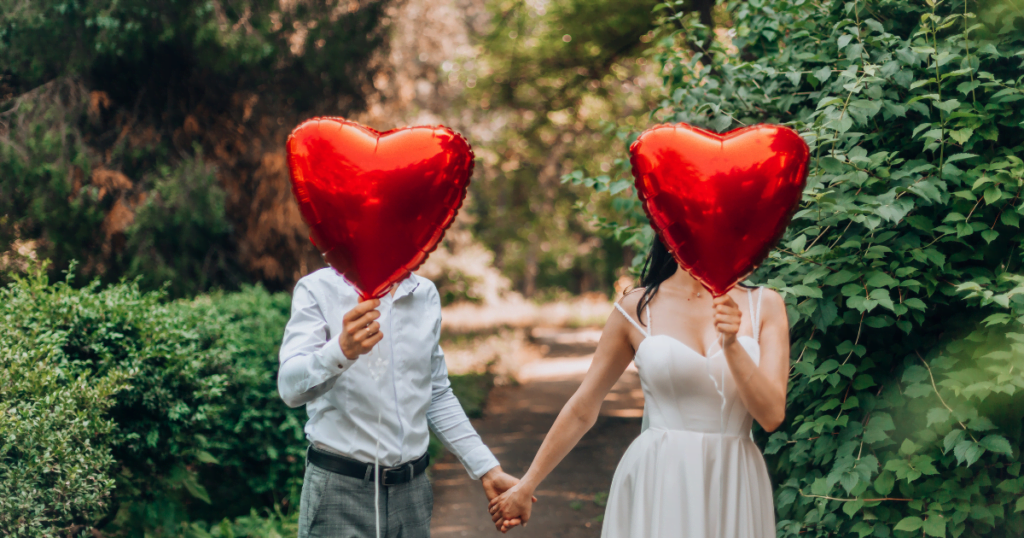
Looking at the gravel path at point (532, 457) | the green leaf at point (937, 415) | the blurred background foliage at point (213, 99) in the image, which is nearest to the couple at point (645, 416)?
the green leaf at point (937, 415)

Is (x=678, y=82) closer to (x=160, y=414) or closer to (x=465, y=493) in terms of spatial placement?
(x=160, y=414)

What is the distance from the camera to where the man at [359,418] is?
2.21 m

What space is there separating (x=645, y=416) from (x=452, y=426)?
27.2 inches

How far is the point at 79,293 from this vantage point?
383 centimetres

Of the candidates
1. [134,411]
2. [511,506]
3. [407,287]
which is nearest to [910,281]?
[511,506]

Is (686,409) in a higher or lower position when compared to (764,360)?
lower

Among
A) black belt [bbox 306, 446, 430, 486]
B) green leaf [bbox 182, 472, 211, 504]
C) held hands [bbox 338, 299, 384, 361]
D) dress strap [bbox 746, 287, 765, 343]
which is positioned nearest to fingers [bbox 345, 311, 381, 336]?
held hands [bbox 338, 299, 384, 361]

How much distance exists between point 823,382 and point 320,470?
6.71 feet

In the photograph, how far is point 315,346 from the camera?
221cm

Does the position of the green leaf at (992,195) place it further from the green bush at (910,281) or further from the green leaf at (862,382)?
the green leaf at (862,382)

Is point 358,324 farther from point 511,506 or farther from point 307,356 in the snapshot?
point 511,506

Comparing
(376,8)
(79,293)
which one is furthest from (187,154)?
(79,293)

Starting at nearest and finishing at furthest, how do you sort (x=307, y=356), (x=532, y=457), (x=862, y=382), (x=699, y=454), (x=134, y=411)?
(x=307, y=356)
(x=699, y=454)
(x=862, y=382)
(x=134, y=411)
(x=532, y=457)

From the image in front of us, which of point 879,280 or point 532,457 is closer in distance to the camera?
point 879,280
